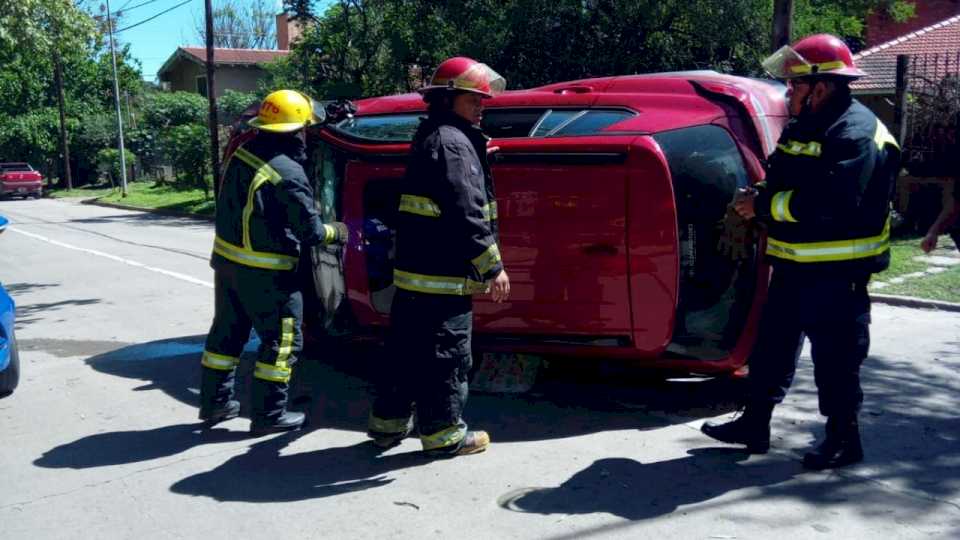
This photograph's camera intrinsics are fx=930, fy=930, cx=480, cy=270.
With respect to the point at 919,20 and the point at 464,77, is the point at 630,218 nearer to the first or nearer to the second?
the point at 464,77

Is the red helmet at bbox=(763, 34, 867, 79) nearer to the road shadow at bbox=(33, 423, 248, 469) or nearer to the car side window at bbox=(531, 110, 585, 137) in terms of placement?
the car side window at bbox=(531, 110, 585, 137)

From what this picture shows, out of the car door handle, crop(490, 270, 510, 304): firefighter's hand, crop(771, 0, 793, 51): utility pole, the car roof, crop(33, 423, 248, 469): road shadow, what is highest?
crop(771, 0, 793, 51): utility pole

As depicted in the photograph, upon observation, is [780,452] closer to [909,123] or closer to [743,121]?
[743,121]

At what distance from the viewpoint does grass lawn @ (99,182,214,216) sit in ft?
81.9

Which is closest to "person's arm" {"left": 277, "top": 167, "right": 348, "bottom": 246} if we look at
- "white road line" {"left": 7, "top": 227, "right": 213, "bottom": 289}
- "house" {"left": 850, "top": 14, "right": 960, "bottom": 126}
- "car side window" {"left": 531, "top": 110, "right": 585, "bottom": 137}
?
"car side window" {"left": 531, "top": 110, "right": 585, "bottom": 137}

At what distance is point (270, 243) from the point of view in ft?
16.0

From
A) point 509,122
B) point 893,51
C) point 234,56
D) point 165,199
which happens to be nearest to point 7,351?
point 509,122

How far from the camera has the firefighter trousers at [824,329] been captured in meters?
4.14

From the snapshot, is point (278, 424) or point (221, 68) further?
point (221, 68)

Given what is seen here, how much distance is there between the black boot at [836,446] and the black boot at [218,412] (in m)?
3.07

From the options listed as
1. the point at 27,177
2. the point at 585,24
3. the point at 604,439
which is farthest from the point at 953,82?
the point at 27,177

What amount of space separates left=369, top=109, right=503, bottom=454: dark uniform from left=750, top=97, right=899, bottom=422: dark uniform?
1.32 metres

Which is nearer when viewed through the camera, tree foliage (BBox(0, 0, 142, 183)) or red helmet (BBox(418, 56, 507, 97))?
red helmet (BBox(418, 56, 507, 97))

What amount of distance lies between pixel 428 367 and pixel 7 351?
3.07 meters
